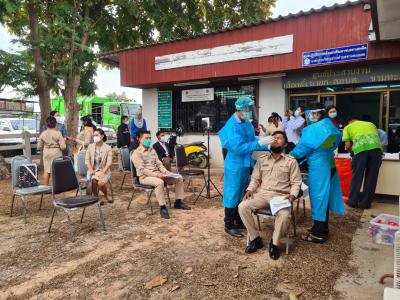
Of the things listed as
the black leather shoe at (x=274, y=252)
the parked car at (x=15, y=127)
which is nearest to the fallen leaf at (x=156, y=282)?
the black leather shoe at (x=274, y=252)

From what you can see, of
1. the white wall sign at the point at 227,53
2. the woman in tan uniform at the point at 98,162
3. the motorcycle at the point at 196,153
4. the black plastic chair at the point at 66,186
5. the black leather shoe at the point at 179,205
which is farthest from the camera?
the motorcycle at the point at 196,153

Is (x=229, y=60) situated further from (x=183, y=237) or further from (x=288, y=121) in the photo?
(x=183, y=237)

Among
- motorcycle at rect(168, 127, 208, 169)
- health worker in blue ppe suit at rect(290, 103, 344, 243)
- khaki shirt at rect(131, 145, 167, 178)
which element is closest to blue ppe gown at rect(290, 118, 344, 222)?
health worker in blue ppe suit at rect(290, 103, 344, 243)

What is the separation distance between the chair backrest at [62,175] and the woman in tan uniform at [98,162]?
2.82ft

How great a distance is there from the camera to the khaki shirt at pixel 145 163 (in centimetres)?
524

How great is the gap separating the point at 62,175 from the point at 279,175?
2970 mm

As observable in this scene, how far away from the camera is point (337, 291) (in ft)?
9.21

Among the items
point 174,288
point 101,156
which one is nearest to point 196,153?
point 101,156

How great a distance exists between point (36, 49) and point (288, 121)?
24.5 feet

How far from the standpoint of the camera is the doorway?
794cm

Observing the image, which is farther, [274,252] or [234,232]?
[234,232]

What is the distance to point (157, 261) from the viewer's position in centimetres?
344

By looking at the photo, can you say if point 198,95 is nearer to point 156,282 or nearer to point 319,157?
point 319,157

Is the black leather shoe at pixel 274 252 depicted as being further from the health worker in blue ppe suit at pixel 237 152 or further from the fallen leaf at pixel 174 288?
the fallen leaf at pixel 174 288
